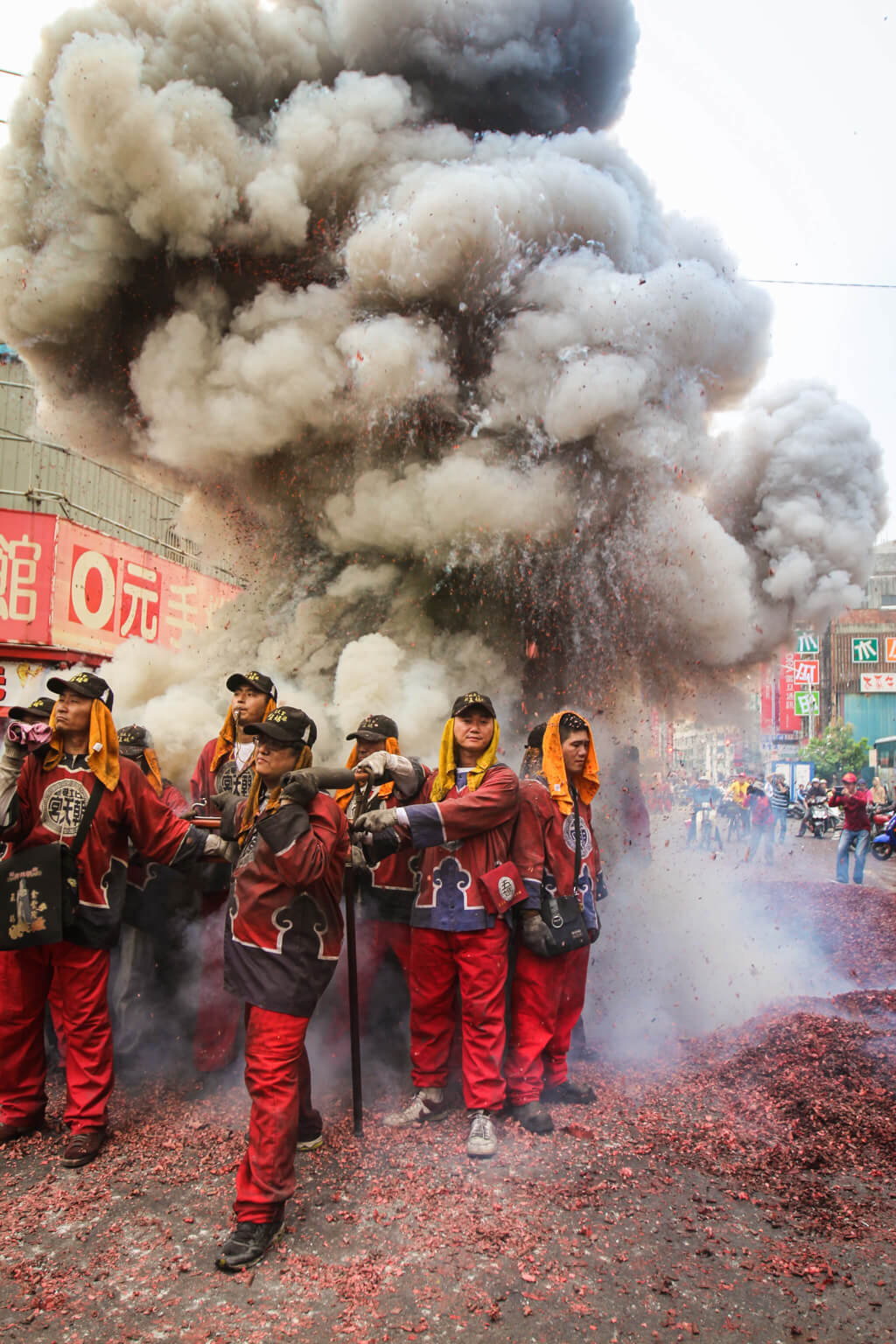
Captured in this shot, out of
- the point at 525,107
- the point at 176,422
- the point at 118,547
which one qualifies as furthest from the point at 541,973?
the point at 118,547

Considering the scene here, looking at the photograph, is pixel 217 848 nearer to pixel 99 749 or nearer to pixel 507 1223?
pixel 99 749

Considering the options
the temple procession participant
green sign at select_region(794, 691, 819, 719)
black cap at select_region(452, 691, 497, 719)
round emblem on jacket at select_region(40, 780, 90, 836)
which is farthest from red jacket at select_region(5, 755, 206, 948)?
green sign at select_region(794, 691, 819, 719)

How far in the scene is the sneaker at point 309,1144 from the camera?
3111mm

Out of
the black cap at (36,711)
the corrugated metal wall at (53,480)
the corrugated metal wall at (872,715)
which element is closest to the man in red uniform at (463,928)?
the black cap at (36,711)

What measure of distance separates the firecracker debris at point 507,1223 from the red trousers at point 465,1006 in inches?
8.6

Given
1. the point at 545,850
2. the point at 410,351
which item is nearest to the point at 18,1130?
the point at 545,850

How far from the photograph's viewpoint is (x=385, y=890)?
155 inches

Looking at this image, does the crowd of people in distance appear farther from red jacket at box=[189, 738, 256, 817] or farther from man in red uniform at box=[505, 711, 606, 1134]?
red jacket at box=[189, 738, 256, 817]

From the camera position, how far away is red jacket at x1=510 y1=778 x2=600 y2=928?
354 centimetres

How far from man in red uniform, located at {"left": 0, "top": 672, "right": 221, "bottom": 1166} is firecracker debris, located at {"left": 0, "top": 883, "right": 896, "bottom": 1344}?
0.23 meters

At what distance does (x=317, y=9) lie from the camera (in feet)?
25.1

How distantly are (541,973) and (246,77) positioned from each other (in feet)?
25.6

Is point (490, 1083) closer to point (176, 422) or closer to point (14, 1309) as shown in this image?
point (14, 1309)

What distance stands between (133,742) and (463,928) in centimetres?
247
